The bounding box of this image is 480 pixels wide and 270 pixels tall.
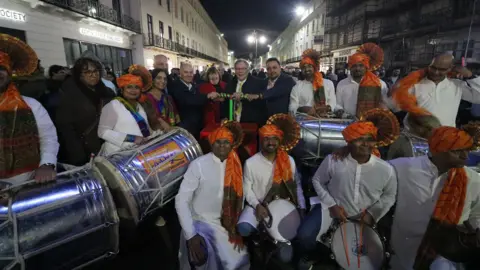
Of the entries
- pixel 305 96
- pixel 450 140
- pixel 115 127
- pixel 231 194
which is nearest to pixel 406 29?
pixel 305 96

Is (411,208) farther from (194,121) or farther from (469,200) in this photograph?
(194,121)

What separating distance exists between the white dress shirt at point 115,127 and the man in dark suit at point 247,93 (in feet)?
5.72

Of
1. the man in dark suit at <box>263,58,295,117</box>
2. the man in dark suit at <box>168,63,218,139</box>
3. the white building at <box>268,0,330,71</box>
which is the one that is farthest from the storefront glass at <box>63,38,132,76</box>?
the white building at <box>268,0,330,71</box>

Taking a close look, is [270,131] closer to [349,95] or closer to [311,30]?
[349,95]

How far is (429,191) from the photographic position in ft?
7.59

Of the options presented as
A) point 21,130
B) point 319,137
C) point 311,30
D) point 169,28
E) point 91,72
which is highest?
point 311,30

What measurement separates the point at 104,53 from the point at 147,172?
1594cm

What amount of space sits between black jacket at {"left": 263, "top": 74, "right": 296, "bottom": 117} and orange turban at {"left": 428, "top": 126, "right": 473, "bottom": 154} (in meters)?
2.23

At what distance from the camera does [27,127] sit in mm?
2279

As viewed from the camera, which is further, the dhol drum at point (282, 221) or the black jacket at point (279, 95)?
the black jacket at point (279, 95)

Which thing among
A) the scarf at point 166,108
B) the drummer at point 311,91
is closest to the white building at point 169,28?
the scarf at point 166,108

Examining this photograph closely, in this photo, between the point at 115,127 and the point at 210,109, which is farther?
the point at 210,109

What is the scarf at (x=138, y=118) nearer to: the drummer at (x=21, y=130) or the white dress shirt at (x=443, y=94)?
the drummer at (x=21, y=130)

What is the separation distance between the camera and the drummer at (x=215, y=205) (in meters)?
2.49
